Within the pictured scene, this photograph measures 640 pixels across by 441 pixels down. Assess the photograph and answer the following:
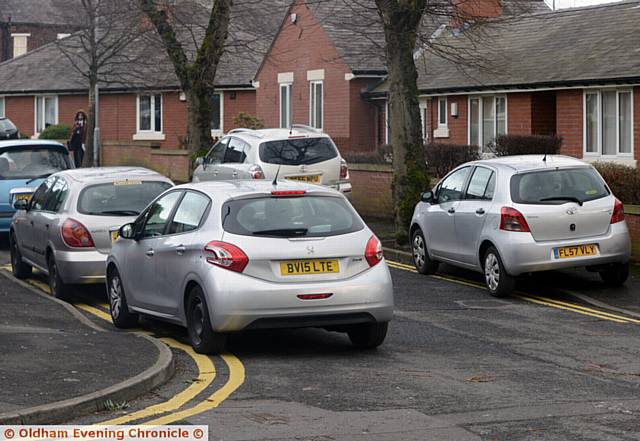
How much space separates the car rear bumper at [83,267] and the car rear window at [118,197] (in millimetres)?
547

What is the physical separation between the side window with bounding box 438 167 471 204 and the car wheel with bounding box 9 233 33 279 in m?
5.88

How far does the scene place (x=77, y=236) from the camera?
14453 millimetres

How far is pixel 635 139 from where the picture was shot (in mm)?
26969

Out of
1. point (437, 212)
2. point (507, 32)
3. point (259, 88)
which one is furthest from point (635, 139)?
point (259, 88)

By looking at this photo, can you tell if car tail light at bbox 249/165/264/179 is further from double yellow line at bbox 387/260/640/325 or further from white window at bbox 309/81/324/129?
white window at bbox 309/81/324/129

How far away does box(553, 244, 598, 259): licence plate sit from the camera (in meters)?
14.9

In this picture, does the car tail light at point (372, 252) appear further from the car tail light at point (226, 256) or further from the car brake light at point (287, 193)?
the car tail light at point (226, 256)

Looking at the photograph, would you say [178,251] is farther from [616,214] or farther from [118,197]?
[616,214]

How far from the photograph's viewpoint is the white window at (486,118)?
31.7 meters

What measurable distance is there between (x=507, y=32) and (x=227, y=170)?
13.7 m

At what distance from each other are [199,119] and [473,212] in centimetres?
1400

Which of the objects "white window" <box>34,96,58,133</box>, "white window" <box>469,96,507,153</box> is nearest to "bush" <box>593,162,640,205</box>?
"white window" <box>469,96,507,153</box>

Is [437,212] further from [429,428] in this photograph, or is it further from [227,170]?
[429,428]

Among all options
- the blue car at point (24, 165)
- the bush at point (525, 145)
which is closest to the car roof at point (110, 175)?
the blue car at point (24, 165)
